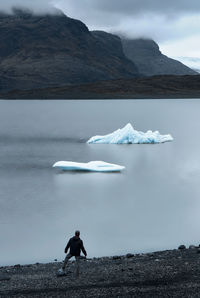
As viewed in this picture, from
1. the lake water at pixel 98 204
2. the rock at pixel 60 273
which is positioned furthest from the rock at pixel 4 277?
the lake water at pixel 98 204

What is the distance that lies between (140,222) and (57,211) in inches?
134

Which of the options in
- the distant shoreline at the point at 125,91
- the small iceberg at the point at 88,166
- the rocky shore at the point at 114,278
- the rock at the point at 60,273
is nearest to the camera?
the rocky shore at the point at 114,278

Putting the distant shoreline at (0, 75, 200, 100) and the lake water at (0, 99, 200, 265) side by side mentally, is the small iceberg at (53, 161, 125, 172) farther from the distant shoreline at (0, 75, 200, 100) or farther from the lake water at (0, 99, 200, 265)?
the distant shoreline at (0, 75, 200, 100)

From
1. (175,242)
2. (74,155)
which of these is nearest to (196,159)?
(74,155)

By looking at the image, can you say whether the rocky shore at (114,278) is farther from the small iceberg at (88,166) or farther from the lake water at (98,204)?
the small iceberg at (88,166)

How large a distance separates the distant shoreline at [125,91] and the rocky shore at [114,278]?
552ft

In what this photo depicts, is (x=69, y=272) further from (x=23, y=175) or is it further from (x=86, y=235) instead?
(x=23, y=175)

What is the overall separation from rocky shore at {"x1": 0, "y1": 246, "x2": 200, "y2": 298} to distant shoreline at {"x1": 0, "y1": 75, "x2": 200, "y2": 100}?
6624 inches

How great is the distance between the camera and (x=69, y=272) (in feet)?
37.6

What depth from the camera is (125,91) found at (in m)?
181

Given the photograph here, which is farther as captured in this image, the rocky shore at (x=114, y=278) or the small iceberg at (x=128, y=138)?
the small iceberg at (x=128, y=138)

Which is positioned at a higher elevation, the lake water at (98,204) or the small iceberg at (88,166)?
the small iceberg at (88,166)

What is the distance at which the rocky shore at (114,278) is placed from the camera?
979 cm

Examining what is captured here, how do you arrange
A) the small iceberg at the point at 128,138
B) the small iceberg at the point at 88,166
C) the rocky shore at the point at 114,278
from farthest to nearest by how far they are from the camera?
the small iceberg at the point at 128,138 → the small iceberg at the point at 88,166 → the rocky shore at the point at 114,278
